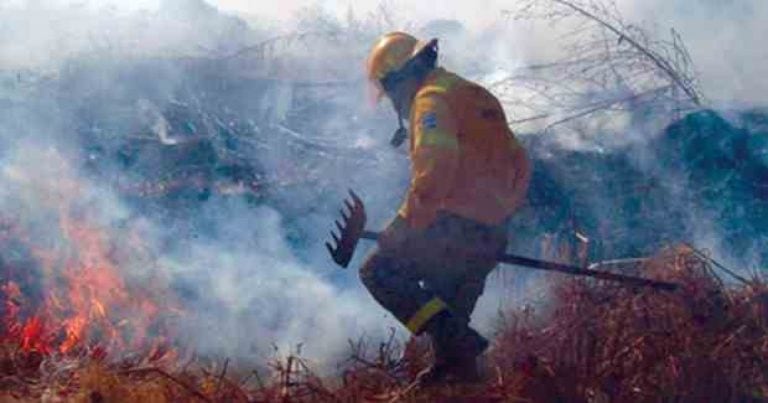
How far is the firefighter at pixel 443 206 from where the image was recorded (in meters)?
5.02

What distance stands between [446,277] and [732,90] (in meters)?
7.13

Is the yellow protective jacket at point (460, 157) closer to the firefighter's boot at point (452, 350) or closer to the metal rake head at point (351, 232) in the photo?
the metal rake head at point (351, 232)

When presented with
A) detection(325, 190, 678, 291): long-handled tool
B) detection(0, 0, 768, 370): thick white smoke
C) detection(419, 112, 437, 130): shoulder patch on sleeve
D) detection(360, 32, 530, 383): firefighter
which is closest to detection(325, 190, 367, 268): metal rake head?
detection(325, 190, 678, 291): long-handled tool

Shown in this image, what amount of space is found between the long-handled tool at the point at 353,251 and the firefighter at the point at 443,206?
0.14 meters

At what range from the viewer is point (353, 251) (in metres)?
5.16

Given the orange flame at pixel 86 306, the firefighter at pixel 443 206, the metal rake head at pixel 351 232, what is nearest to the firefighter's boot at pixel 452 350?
the firefighter at pixel 443 206

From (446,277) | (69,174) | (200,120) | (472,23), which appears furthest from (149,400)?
(472,23)

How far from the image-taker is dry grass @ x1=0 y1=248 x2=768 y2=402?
15.9ft

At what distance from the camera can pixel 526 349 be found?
17.2 ft

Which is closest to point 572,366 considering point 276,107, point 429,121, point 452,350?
point 452,350

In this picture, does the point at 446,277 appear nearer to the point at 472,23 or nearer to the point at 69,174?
the point at 69,174

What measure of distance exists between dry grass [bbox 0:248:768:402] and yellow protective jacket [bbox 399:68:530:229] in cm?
63

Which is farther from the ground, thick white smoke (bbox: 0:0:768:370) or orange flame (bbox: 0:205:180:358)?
thick white smoke (bbox: 0:0:768:370)

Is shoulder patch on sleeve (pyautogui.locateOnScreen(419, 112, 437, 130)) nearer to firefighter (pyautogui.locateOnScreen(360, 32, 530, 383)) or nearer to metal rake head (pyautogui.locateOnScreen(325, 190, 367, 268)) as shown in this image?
firefighter (pyautogui.locateOnScreen(360, 32, 530, 383))
